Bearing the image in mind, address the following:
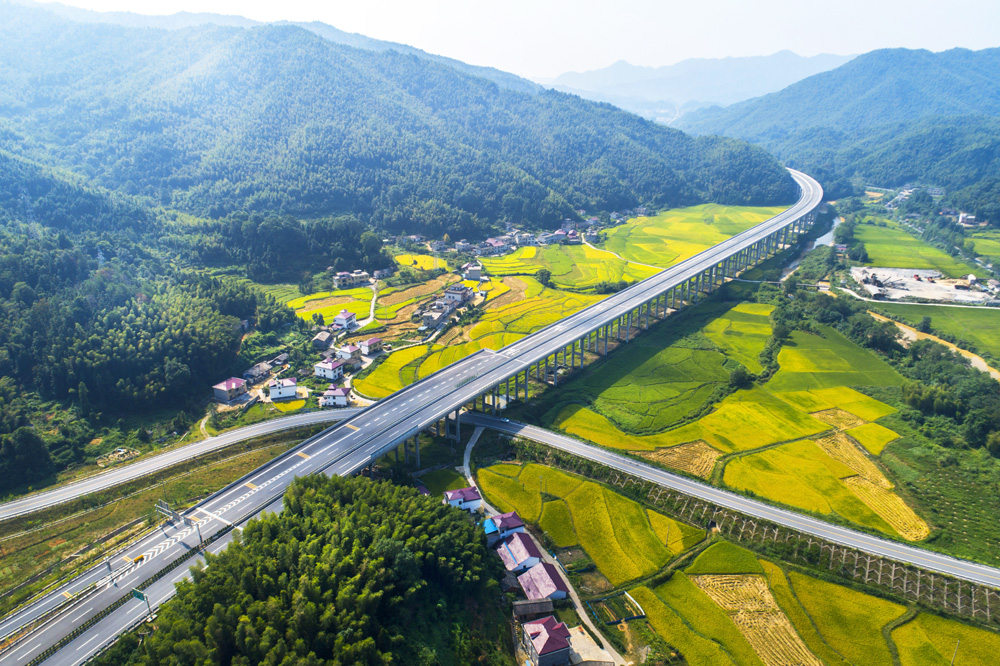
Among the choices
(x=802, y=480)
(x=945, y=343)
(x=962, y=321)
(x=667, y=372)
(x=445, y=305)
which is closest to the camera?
(x=802, y=480)

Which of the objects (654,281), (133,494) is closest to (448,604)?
(133,494)

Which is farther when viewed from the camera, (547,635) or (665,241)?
(665,241)

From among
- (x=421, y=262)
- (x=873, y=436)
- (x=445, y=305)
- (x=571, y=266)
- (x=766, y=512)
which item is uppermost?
(x=571, y=266)

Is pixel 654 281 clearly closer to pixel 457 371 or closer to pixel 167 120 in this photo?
pixel 457 371

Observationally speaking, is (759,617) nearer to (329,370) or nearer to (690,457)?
(690,457)

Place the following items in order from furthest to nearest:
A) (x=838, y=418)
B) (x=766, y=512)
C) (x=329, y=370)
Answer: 1. (x=329, y=370)
2. (x=838, y=418)
3. (x=766, y=512)

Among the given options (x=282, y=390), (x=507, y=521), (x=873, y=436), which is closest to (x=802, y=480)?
(x=873, y=436)

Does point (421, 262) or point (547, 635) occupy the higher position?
point (421, 262)

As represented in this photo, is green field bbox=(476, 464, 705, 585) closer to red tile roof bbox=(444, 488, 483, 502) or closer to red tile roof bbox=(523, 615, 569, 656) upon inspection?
red tile roof bbox=(444, 488, 483, 502)
